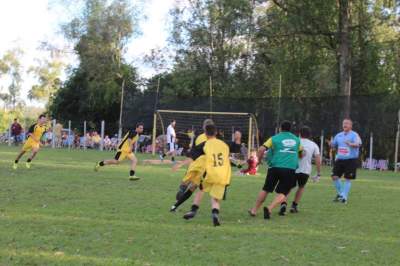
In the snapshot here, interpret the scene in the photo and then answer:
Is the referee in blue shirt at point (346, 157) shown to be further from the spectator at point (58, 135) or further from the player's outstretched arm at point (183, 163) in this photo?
the spectator at point (58, 135)

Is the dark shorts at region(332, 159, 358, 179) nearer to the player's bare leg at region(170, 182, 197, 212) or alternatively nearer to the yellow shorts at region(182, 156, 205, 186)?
the player's bare leg at region(170, 182, 197, 212)

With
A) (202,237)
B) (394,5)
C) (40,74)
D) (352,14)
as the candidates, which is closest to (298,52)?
(352,14)

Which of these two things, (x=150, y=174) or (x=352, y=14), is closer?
(x=150, y=174)

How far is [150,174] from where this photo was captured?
18.7 meters

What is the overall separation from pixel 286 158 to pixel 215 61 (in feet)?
122

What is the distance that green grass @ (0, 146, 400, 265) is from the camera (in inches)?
263

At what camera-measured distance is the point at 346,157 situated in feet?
43.1

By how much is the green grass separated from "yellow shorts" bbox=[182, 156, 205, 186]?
614 millimetres

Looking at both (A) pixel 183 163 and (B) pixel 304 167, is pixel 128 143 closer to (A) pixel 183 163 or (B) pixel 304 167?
(A) pixel 183 163

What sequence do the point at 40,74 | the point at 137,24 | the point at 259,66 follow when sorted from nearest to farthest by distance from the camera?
1. the point at 259,66
2. the point at 137,24
3. the point at 40,74

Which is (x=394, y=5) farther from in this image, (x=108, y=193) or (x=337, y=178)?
(x=108, y=193)

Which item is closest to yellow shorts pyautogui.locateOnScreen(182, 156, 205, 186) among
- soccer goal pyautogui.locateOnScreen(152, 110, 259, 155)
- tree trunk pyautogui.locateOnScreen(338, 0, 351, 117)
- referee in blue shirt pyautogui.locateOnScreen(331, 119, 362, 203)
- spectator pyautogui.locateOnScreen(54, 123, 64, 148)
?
referee in blue shirt pyautogui.locateOnScreen(331, 119, 362, 203)

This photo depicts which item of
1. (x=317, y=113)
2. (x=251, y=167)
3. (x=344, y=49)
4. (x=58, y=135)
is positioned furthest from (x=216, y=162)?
(x=58, y=135)

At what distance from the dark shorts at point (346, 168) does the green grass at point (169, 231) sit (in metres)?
0.64
